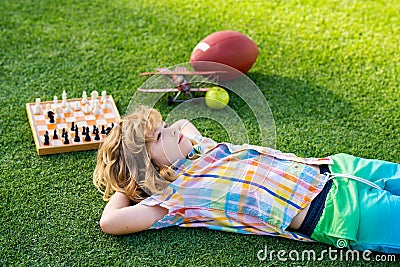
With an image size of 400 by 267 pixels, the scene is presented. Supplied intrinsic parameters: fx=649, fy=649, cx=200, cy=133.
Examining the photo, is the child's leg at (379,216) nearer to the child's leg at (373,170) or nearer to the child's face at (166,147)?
the child's leg at (373,170)

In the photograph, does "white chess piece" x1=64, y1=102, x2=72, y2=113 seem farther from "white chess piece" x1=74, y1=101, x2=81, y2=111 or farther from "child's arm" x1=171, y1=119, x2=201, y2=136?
"child's arm" x1=171, y1=119, x2=201, y2=136

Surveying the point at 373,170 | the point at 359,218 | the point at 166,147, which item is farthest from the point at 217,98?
the point at 359,218

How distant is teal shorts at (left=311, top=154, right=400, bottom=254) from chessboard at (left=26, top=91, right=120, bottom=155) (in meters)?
1.02

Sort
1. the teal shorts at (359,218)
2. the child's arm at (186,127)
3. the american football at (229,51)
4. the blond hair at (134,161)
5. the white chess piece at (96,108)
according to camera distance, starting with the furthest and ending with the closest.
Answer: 1. the american football at (229,51)
2. the white chess piece at (96,108)
3. the child's arm at (186,127)
4. the blond hair at (134,161)
5. the teal shorts at (359,218)

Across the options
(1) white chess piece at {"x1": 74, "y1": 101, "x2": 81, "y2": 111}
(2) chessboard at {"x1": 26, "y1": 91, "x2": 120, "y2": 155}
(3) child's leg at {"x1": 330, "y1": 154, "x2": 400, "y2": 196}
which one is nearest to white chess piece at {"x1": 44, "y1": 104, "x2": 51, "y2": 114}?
(2) chessboard at {"x1": 26, "y1": 91, "x2": 120, "y2": 155}

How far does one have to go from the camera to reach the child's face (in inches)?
90.7

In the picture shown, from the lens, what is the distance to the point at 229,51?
314 cm

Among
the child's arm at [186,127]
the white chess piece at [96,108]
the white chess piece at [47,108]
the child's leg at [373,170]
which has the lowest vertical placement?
the white chess piece at [47,108]

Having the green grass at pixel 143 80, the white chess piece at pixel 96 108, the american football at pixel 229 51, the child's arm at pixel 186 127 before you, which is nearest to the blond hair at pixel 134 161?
the green grass at pixel 143 80

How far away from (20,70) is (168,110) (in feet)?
2.80

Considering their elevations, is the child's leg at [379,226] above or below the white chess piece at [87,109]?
above

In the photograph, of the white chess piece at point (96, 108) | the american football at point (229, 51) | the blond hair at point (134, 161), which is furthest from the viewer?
the american football at point (229, 51)

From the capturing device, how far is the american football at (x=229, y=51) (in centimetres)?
314

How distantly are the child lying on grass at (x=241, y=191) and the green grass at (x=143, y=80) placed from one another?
0.21ft
